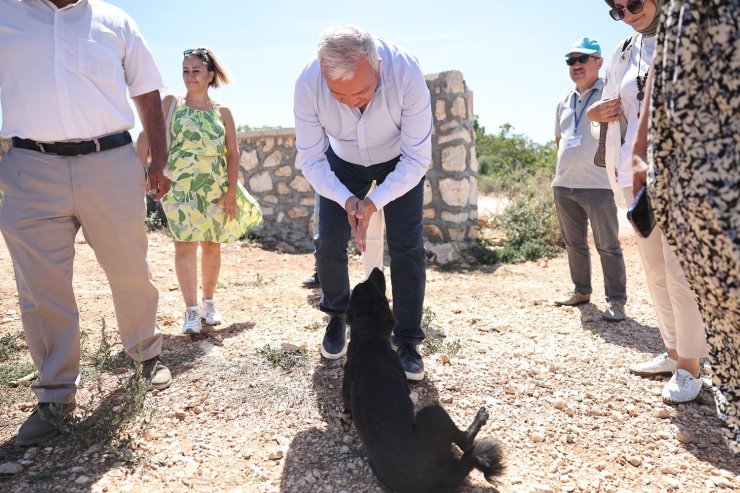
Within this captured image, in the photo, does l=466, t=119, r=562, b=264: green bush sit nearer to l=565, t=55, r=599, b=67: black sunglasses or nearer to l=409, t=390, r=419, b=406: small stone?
l=565, t=55, r=599, b=67: black sunglasses

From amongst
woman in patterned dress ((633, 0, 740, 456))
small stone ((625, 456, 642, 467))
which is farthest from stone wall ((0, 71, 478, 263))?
woman in patterned dress ((633, 0, 740, 456))

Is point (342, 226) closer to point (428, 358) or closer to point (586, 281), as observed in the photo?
point (428, 358)

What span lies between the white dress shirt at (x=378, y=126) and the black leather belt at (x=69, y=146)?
0.90 metres

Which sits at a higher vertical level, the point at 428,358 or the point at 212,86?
the point at 212,86

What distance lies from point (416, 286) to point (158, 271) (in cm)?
352

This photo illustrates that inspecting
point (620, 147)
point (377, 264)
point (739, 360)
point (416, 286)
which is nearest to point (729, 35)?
point (739, 360)

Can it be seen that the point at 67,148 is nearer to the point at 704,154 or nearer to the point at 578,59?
the point at 704,154

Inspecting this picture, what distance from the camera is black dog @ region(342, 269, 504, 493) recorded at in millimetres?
1646

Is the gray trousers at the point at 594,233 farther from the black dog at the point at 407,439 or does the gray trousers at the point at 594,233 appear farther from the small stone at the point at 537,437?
the black dog at the point at 407,439

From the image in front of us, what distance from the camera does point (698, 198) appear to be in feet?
3.75

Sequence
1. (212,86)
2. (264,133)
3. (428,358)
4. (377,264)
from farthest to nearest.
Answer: (264,133) → (212,86) → (377,264) → (428,358)

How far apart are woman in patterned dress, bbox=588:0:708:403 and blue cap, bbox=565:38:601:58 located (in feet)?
4.13

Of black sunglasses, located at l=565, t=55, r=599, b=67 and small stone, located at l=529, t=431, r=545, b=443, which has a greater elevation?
black sunglasses, located at l=565, t=55, r=599, b=67

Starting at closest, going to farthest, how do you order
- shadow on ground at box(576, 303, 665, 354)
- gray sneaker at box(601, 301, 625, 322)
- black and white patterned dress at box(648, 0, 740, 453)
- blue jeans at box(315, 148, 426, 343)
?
1. black and white patterned dress at box(648, 0, 740, 453)
2. blue jeans at box(315, 148, 426, 343)
3. shadow on ground at box(576, 303, 665, 354)
4. gray sneaker at box(601, 301, 625, 322)
